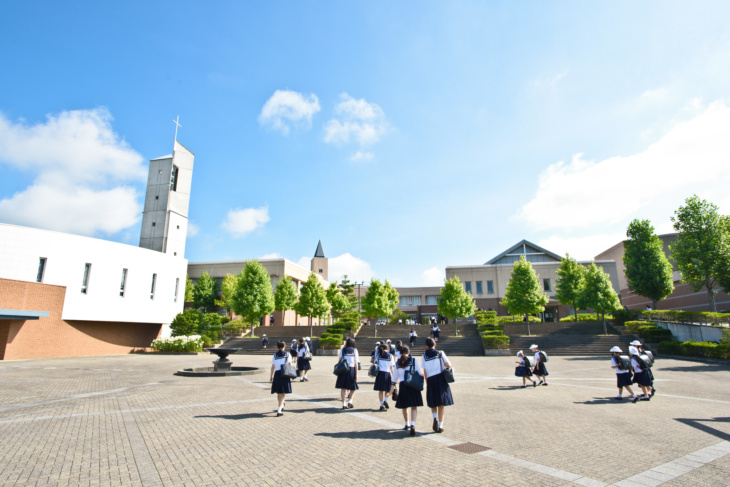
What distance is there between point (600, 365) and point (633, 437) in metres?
16.2

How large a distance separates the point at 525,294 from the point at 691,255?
12848 mm

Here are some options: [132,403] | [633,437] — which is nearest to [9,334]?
[132,403]

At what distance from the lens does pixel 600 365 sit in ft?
68.5

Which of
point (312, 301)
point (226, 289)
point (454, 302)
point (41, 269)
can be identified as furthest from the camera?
point (226, 289)

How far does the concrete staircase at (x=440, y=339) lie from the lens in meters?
29.8

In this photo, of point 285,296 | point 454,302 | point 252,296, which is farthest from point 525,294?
point 252,296

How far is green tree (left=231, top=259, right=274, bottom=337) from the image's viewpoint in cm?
3959

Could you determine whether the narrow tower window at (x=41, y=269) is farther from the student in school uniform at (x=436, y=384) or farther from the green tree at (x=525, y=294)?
the green tree at (x=525, y=294)

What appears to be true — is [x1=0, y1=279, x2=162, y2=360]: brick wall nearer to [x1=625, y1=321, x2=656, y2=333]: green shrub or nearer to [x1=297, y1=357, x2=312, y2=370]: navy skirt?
[x1=297, y1=357, x2=312, y2=370]: navy skirt

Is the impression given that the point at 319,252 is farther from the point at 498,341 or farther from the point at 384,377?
the point at 384,377

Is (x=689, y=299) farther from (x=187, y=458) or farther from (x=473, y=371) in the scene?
(x=187, y=458)

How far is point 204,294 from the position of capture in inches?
2206

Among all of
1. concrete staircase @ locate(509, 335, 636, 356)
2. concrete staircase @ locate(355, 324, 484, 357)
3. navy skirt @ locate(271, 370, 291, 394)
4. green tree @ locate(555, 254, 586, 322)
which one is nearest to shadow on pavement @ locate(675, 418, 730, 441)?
navy skirt @ locate(271, 370, 291, 394)

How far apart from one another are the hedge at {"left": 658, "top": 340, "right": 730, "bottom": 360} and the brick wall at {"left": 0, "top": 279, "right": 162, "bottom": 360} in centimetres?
4145
